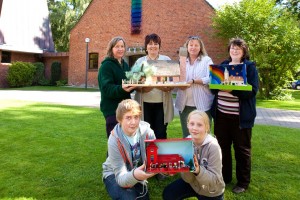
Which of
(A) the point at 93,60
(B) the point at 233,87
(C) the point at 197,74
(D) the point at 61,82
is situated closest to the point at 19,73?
(D) the point at 61,82

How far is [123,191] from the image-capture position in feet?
9.20

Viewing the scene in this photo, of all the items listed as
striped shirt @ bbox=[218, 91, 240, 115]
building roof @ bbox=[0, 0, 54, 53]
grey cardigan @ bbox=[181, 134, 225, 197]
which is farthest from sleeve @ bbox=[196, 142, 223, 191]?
building roof @ bbox=[0, 0, 54, 53]

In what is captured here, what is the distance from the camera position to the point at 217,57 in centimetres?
1706

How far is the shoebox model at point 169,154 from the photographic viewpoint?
2303 millimetres

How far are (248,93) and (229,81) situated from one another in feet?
0.88

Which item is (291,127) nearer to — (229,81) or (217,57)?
(229,81)

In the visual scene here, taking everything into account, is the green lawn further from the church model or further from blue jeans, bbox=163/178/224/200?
the church model

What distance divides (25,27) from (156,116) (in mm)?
Answer: 22354

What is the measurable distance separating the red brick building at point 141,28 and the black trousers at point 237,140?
1386 cm

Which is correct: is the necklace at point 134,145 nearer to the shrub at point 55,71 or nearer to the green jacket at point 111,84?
the green jacket at point 111,84

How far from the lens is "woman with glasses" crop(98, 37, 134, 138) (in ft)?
11.2

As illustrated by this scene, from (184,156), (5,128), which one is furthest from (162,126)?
(5,128)

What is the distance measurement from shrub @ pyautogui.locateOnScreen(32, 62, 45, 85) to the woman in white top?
67.6 ft

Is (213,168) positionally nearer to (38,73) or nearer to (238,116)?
(238,116)
